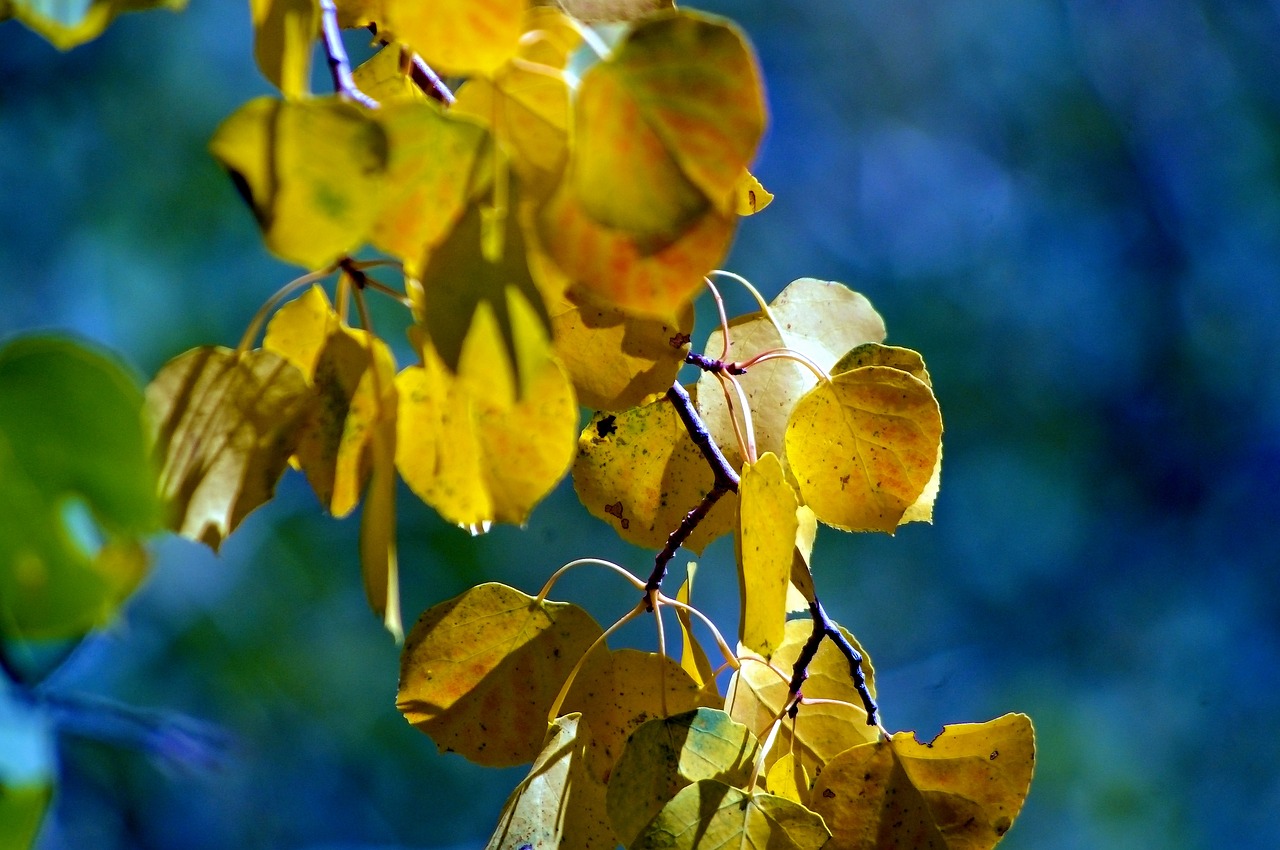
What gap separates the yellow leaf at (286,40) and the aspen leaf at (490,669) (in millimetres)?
162

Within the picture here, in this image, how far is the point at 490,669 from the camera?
30 cm

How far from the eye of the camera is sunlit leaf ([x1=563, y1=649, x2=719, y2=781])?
29 cm

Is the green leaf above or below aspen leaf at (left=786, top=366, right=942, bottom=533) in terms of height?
→ above

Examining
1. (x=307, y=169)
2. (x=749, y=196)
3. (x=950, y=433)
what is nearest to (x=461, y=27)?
(x=307, y=169)

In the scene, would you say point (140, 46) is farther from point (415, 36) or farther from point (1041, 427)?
point (415, 36)

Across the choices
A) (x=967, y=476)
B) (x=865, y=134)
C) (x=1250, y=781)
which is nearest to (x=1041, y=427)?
(x=967, y=476)

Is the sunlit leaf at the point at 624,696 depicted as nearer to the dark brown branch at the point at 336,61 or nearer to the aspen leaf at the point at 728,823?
the aspen leaf at the point at 728,823

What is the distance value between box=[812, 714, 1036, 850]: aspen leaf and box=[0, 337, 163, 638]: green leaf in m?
0.22

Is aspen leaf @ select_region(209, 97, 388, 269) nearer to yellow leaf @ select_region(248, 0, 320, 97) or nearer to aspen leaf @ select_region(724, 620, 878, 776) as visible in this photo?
yellow leaf @ select_region(248, 0, 320, 97)

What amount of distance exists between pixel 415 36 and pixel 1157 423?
290 cm

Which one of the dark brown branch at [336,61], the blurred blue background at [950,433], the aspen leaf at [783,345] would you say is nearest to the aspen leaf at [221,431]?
the dark brown branch at [336,61]

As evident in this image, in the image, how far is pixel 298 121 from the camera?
6.2 inches

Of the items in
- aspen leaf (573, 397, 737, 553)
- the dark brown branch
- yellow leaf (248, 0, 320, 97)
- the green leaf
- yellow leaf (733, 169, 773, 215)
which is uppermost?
yellow leaf (248, 0, 320, 97)

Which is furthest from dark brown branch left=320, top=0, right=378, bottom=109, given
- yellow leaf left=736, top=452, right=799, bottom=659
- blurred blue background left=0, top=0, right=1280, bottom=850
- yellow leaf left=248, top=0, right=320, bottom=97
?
blurred blue background left=0, top=0, right=1280, bottom=850
